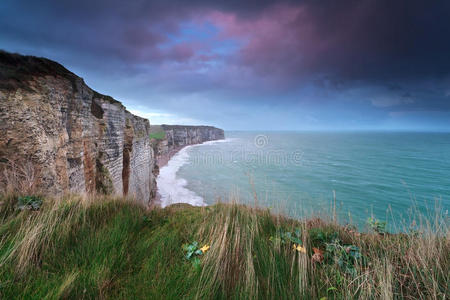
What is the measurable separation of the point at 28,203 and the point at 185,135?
6295 cm

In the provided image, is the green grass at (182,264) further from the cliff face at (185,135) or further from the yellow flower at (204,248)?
the cliff face at (185,135)

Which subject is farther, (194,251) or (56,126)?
(56,126)

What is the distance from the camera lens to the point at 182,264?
5.97ft

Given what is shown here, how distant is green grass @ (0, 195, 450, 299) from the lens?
4.70 feet

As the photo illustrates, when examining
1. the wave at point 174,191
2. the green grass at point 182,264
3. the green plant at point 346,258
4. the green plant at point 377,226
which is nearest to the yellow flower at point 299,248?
the green grass at point 182,264

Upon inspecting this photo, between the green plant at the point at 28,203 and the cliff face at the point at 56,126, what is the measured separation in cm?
139

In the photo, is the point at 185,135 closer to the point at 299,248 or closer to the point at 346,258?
the point at 299,248

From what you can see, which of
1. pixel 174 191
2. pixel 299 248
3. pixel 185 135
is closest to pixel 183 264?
pixel 299 248

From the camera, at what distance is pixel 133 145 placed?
11375mm

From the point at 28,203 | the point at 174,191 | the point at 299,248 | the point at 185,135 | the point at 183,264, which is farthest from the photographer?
the point at 185,135

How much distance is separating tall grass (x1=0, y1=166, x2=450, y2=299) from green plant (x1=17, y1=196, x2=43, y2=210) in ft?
0.32

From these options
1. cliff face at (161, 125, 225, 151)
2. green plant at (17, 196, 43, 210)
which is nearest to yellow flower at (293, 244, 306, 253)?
green plant at (17, 196, 43, 210)

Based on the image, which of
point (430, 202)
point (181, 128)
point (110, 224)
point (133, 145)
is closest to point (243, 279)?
point (110, 224)

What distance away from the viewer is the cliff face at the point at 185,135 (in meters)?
56.1
